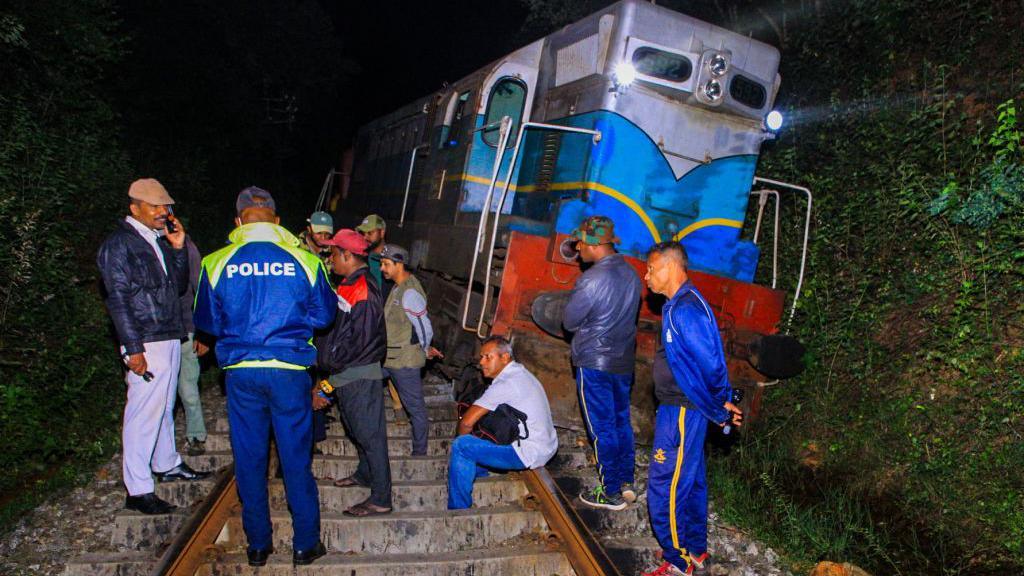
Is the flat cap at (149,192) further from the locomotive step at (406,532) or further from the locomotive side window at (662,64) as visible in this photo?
the locomotive side window at (662,64)

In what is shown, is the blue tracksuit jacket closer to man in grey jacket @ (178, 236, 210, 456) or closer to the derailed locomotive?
the derailed locomotive

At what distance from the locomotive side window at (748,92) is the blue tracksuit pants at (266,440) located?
4517 millimetres

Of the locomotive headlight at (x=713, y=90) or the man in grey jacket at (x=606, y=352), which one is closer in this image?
the man in grey jacket at (x=606, y=352)

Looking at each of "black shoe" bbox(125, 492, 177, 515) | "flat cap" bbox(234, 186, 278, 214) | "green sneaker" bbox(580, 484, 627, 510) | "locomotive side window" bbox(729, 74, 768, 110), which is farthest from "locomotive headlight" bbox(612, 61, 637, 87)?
"black shoe" bbox(125, 492, 177, 515)

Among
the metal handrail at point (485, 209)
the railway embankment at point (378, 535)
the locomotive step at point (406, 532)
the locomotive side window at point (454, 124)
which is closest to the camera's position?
the railway embankment at point (378, 535)

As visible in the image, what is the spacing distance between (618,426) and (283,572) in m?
2.22

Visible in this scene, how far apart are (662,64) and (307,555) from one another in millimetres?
4621

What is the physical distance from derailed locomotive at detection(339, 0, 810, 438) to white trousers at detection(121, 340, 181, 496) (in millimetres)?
2453

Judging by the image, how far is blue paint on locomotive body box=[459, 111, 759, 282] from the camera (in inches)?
222

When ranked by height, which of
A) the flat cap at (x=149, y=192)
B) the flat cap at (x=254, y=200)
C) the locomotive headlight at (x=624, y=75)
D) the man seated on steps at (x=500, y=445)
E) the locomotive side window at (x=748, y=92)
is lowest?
the man seated on steps at (x=500, y=445)

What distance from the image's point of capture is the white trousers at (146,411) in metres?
3.79

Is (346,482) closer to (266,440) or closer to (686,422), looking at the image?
(266,440)

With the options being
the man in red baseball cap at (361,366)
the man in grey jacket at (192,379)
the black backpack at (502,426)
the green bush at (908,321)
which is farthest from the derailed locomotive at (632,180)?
the man in grey jacket at (192,379)

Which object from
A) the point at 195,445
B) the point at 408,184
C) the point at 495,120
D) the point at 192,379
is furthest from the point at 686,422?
the point at 408,184
